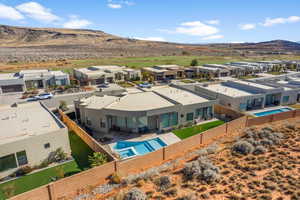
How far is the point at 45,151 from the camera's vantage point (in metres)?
18.5

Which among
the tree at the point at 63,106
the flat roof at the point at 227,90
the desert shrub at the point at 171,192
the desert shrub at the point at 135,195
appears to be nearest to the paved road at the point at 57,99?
the tree at the point at 63,106

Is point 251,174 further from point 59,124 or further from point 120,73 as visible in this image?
point 120,73

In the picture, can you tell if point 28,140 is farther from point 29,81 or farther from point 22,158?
point 29,81

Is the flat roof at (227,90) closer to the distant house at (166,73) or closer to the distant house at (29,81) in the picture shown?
the distant house at (166,73)

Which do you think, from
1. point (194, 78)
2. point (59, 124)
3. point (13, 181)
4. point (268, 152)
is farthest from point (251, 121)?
point (194, 78)

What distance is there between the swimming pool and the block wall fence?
2951mm

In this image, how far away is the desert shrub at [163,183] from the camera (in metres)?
14.9

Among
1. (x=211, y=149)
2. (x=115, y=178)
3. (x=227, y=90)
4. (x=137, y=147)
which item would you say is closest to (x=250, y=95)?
(x=227, y=90)

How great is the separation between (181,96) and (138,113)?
37.1 feet

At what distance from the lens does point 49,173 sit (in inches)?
695

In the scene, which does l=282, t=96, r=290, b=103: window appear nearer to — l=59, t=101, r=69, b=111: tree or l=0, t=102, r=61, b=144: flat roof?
l=0, t=102, r=61, b=144: flat roof

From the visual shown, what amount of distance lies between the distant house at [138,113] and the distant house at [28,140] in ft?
17.9

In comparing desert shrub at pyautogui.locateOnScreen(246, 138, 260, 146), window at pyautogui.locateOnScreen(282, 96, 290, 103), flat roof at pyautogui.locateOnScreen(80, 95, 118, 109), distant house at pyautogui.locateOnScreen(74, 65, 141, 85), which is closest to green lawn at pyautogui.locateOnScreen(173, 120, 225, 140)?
desert shrub at pyautogui.locateOnScreen(246, 138, 260, 146)

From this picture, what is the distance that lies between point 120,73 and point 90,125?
3419 cm
